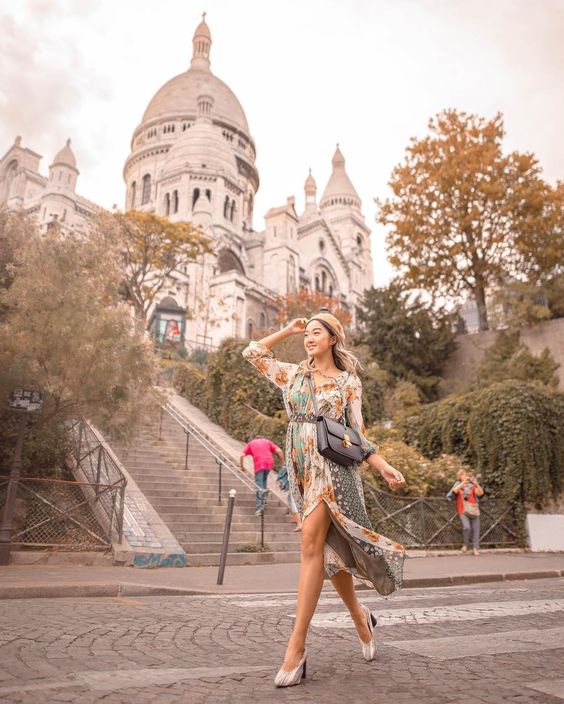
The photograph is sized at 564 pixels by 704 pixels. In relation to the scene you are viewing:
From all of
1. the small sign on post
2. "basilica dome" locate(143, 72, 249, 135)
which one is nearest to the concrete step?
the small sign on post

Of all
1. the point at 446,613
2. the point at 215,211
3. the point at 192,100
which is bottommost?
the point at 446,613

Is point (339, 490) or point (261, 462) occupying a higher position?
point (261, 462)

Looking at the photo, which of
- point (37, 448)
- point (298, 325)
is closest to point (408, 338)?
point (37, 448)

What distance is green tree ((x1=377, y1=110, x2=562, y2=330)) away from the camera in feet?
74.8

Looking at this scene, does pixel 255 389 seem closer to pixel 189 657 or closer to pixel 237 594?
pixel 237 594

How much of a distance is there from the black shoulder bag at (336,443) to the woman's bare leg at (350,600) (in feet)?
1.94

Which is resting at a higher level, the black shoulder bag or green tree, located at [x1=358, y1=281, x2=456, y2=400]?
green tree, located at [x1=358, y1=281, x2=456, y2=400]

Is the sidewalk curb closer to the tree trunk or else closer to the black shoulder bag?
the black shoulder bag

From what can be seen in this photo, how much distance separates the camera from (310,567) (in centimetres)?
281

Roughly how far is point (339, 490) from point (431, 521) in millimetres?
10709

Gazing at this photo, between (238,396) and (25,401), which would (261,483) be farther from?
(238,396)

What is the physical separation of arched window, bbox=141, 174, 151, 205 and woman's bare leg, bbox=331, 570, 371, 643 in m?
69.3

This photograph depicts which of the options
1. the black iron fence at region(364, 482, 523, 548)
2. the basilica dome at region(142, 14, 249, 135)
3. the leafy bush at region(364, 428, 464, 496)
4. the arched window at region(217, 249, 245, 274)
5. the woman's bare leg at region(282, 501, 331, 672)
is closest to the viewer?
the woman's bare leg at region(282, 501, 331, 672)

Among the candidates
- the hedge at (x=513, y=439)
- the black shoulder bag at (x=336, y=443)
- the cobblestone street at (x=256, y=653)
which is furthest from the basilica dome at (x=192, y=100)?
the black shoulder bag at (x=336, y=443)
